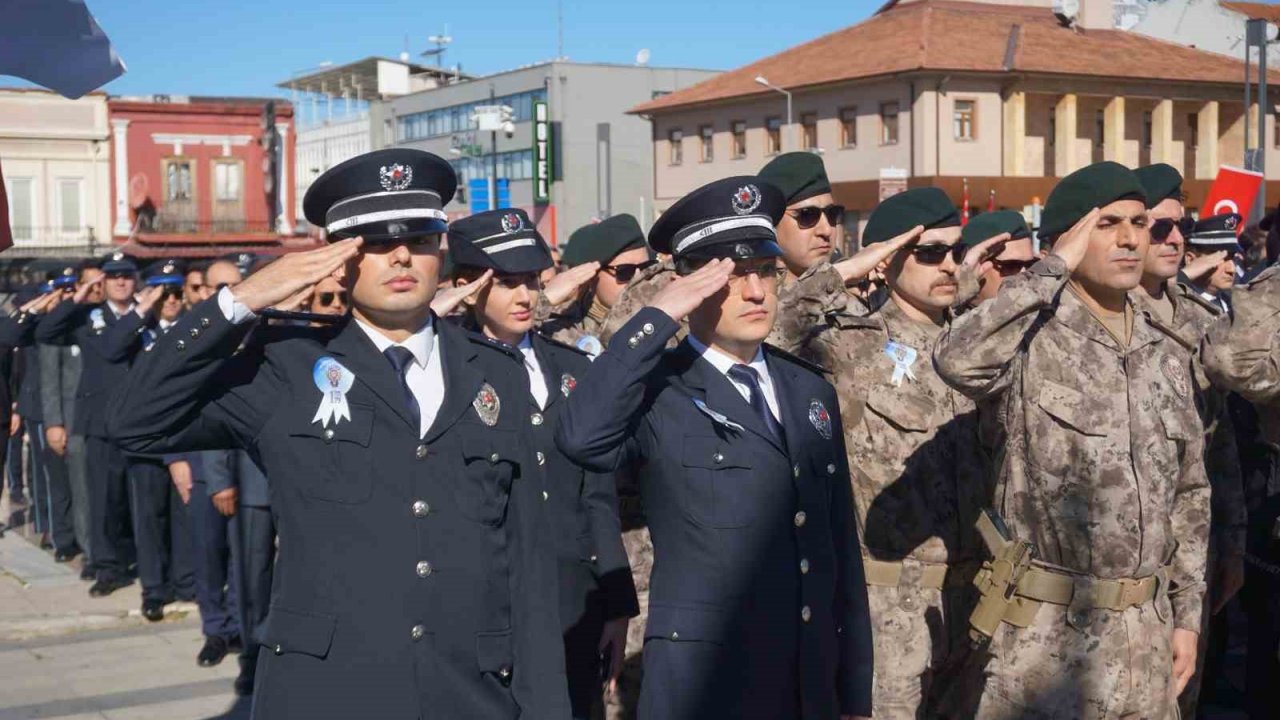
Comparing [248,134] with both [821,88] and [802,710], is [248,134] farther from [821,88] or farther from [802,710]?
[802,710]

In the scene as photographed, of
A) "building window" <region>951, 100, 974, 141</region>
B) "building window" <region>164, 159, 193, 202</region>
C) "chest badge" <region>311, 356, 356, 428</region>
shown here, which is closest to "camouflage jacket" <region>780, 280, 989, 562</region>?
"chest badge" <region>311, 356, 356, 428</region>

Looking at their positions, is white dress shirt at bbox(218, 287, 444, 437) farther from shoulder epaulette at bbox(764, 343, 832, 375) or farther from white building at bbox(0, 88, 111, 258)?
white building at bbox(0, 88, 111, 258)

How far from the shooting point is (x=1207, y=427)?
5.88 meters

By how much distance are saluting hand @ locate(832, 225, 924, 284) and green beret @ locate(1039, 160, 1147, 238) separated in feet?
2.58

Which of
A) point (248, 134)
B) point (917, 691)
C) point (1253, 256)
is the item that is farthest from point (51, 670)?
point (248, 134)

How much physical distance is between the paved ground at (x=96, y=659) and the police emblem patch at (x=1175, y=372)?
497cm

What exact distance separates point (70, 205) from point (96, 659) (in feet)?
169

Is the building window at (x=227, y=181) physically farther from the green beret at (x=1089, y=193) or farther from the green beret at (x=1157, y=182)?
the green beret at (x=1089, y=193)

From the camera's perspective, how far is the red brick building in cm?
5803

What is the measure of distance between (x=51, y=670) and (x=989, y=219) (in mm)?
5961

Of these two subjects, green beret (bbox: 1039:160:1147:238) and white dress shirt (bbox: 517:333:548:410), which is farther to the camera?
white dress shirt (bbox: 517:333:548:410)

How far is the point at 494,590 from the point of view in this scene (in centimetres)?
396

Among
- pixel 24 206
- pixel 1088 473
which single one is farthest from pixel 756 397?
pixel 24 206

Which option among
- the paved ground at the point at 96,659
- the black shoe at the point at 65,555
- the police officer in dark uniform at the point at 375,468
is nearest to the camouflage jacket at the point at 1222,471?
the police officer in dark uniform at the point at 375,468
